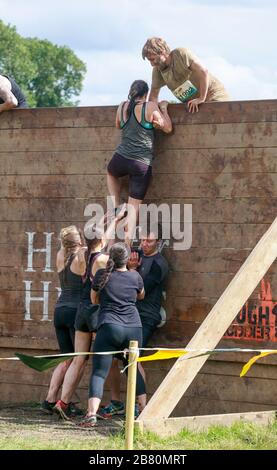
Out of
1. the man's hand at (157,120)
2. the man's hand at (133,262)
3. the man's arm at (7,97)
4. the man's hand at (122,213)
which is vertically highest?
the man's arm at (7,97)

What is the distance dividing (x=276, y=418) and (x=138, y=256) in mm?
2000

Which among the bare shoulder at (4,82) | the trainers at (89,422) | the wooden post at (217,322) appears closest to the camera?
the wooden post at (217,322)

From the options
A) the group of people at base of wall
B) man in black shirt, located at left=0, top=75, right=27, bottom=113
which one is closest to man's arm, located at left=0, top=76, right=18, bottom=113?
man in black shirt, located at left=0, top=75, right=27, bottom=113

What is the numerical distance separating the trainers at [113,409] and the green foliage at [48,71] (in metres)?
55.0

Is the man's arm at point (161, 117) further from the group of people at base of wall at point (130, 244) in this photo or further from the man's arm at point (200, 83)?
the man's arm at point (200, 83)

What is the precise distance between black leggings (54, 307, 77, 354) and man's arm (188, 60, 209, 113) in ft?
6.89

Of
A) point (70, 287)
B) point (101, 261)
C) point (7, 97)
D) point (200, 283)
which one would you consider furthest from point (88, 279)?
point (7, 97)

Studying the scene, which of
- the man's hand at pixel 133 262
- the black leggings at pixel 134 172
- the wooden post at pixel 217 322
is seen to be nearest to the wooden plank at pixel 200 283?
the man's hand at pixel 133 262

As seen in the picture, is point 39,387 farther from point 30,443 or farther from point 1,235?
point 30,443

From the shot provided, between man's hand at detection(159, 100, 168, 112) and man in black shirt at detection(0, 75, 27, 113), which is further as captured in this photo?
man in black shirt at detection(0, 75, 27, 113)

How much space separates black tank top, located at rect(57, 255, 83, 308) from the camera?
404 inches

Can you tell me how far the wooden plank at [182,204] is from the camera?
10.1 meters

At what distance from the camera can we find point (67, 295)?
33.9 ft

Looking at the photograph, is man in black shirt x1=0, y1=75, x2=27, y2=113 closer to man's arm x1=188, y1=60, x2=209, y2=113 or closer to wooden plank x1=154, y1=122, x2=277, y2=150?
wooden plank x1=154, y1=122, x2=277, y2=150
